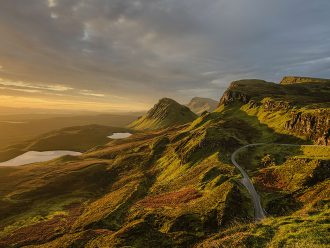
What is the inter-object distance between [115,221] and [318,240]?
54.9 metres

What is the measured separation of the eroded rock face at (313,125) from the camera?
285ft

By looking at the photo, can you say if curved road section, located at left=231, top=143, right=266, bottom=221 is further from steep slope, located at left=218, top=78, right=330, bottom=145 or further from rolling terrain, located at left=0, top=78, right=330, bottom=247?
steep slope, located at left=218, top=78, right=330, bottom=145

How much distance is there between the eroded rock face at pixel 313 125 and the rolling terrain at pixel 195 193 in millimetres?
407

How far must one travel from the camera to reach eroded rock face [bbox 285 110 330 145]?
8699 cm

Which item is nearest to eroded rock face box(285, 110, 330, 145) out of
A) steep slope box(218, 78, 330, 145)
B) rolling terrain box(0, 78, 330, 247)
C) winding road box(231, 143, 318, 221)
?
steep slope box(218, 78, 330, 145)

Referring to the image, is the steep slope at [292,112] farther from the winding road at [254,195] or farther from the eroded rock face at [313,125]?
the winding road at [254,195]

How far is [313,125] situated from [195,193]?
53662 millimetres

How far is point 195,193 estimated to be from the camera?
72250 mm

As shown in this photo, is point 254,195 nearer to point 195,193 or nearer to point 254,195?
point 254,195

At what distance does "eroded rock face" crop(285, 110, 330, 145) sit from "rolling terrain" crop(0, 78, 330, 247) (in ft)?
1.34

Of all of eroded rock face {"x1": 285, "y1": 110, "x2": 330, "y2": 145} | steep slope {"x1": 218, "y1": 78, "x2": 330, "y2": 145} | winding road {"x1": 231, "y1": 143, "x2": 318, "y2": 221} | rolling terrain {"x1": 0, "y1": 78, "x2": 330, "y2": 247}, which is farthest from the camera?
steep slope {"x1": 218, "y1": 78, "x2": 330, "y2": 145}

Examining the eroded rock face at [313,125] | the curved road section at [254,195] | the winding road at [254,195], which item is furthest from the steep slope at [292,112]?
the curved road section at [254,195]

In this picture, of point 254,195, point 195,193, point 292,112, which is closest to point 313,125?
point 292,112

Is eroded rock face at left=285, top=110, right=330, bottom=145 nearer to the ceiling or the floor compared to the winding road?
nearer to the ceiling
